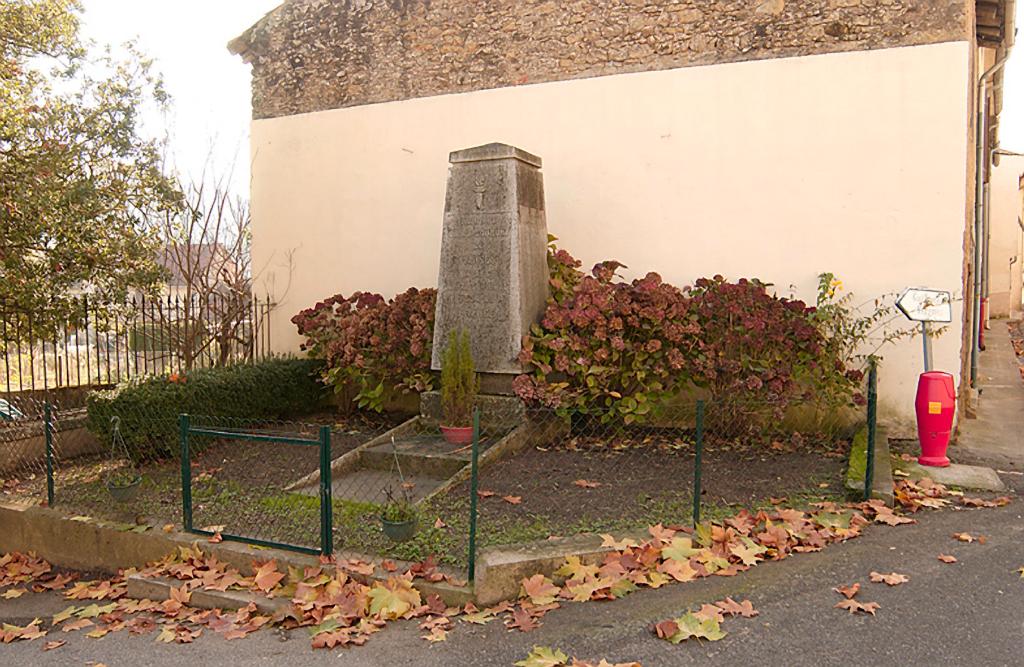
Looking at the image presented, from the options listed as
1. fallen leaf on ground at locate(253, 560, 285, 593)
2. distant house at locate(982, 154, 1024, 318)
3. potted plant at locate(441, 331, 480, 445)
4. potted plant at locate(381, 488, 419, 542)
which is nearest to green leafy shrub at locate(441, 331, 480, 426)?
potted plant at locate(441, 331, 480, 445)

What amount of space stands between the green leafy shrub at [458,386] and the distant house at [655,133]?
221cm

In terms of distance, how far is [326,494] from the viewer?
468 cm

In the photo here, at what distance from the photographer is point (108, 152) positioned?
938cm

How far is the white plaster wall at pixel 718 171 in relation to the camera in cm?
718

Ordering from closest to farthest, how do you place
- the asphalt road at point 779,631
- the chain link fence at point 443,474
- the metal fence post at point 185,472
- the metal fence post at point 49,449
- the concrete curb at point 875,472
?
the asphalt road at point 779,631 < the chain link fence at point 443,474 < the metal fence post at point 185,472 < the concrete curb at point 875,472 < the metal fence post at point 49,449

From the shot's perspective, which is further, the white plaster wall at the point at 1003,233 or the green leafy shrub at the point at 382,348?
the white plaster wall at the point at 1003,233

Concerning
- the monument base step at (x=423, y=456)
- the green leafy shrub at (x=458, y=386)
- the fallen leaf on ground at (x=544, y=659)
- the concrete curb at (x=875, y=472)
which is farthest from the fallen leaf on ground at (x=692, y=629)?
the green leafy shrub at (x=458, y=386)

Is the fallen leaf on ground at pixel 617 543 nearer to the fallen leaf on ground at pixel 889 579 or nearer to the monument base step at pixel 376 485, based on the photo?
the fallen leaf on ground at pixel 889 579

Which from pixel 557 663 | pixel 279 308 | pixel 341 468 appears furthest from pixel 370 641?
pixel 279 308

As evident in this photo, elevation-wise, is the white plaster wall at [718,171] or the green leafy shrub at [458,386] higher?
the white plaster wall at [718,171]

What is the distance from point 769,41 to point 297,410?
6.43m

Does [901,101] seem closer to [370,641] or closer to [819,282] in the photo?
[819,282]

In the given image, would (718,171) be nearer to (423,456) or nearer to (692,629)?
(423,456)

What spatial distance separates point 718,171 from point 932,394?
3.05m
